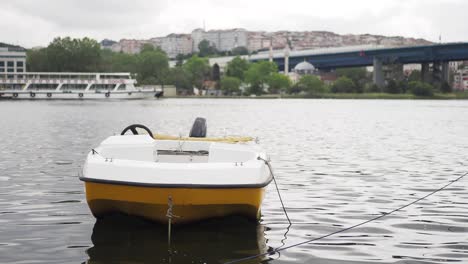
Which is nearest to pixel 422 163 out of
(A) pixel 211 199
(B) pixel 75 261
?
(A) pixel 211 199

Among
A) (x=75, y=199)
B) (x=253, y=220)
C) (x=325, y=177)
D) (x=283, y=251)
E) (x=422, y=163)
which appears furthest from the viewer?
(x=422, y=163)

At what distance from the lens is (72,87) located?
181000 mm

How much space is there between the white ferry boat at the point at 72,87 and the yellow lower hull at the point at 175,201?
16531 centimetres

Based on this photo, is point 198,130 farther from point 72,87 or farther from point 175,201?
point 72,87

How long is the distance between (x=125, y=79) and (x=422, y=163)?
157m

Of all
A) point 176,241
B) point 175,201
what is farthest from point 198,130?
point 175,201

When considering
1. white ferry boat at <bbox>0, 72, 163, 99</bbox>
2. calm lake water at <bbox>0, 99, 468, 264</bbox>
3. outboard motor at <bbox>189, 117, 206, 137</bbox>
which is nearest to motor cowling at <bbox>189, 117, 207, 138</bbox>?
outboard motor at <bbox>189, 117, 206, 137</bbox>

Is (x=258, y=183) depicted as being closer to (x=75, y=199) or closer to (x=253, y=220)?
(x=253, y=220)

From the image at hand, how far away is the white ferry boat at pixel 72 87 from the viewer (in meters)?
178

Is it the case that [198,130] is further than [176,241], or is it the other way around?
[198,130]

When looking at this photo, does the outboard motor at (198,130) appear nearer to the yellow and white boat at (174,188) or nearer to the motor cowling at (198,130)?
the motor cowling at (198,130)

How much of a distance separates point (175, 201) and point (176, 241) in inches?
35.2

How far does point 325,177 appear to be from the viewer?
22797 mm

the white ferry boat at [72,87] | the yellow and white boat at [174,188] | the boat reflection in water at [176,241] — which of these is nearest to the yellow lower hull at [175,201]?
the yellow and white boat at [174,188]
